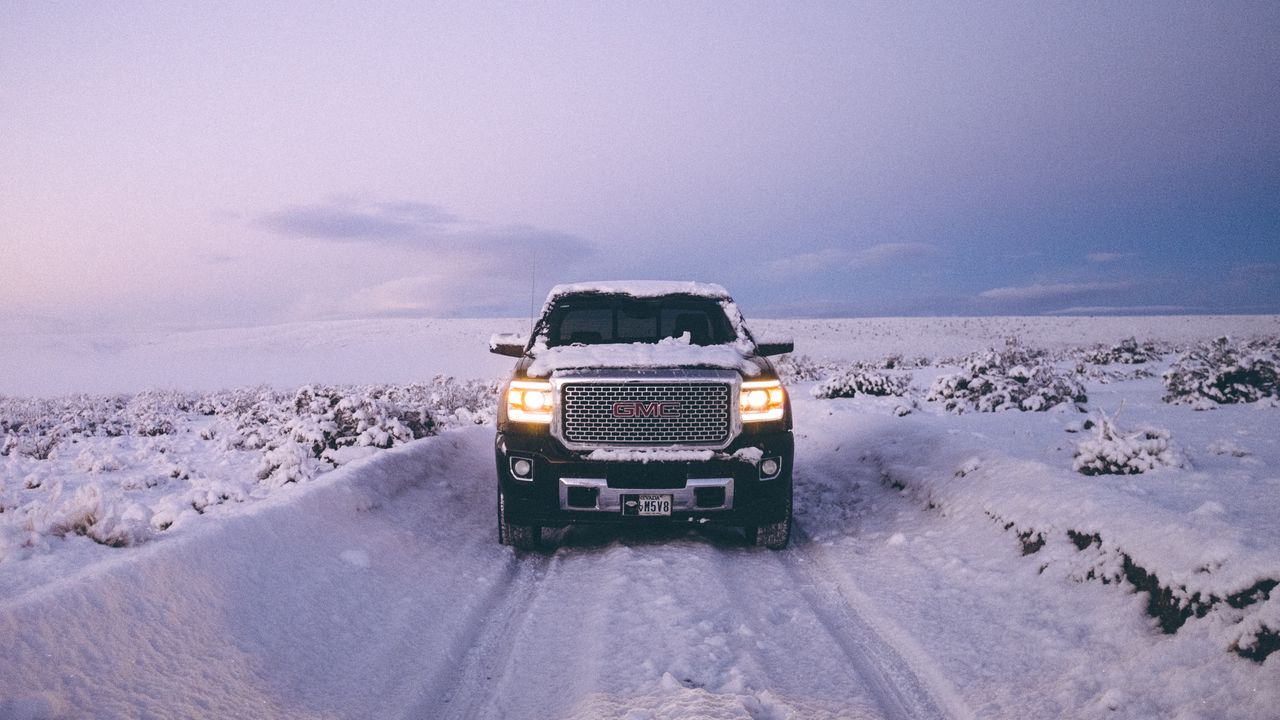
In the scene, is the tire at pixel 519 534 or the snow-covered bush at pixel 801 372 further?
the snow-covered bush at pixel 801 372

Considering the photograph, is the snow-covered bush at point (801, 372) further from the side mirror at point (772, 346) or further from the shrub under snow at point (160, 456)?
the side mirror at point (772, 346)

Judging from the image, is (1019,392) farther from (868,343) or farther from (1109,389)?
(868,343)

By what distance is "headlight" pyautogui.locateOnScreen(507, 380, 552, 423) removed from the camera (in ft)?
16.2

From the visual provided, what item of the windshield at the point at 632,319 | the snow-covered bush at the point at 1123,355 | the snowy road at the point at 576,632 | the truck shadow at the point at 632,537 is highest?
the windshield at the point at 632,319

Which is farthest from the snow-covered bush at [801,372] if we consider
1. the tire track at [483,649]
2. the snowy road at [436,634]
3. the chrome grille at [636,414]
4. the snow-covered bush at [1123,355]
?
the tire track at [483,649]

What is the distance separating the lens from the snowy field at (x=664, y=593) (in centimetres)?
292

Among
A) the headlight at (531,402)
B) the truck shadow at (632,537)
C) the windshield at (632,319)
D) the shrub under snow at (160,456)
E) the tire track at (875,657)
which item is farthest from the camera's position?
A: the windshield at (632,319)

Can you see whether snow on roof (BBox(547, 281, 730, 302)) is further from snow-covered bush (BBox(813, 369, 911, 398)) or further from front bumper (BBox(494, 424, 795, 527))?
snow-covered bush (BBox(813, 369, 911, 398))

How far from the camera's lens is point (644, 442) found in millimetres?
4895

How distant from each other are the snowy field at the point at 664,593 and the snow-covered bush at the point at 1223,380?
15.0 feet

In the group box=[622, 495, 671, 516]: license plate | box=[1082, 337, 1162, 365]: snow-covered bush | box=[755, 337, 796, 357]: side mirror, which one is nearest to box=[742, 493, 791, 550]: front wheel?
box=[622, 495, 671, 516]: license plate

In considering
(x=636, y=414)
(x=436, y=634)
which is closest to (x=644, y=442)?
(x=636, y=414)

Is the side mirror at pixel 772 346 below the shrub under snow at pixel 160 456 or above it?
above

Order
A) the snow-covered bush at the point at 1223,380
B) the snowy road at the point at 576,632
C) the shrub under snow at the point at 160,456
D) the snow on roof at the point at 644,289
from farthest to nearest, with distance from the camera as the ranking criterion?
the snow-covered bush at the point at 1223,380, the snow on roof at the point at 644,289, the shrub under snow at the point at 160,456, the snowy road at the point at 576,632
